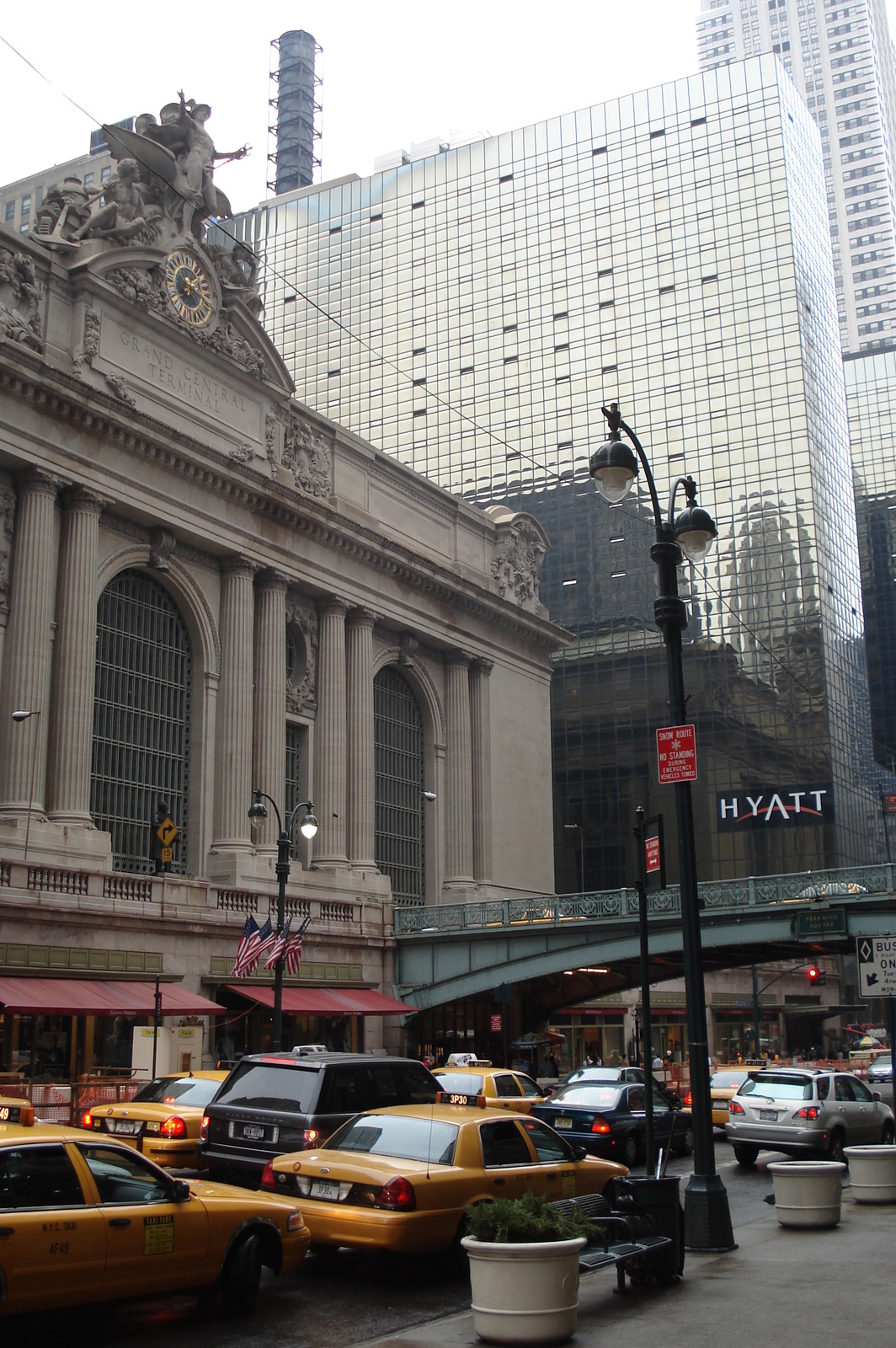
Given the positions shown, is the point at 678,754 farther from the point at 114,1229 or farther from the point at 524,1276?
the point at 114,1229

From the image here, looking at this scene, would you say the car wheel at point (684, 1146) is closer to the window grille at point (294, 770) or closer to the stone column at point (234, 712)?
the stone column at point (234, 712)

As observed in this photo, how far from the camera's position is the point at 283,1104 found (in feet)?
46.8

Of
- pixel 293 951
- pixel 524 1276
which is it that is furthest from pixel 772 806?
pixel 524 1276

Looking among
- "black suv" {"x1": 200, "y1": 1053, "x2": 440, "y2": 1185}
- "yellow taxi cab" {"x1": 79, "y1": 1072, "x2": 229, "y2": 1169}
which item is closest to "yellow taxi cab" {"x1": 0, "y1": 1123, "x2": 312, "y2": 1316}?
"black suv" {"x1": 200, "y1": 1053, "x2": 440, "y2": 1185}

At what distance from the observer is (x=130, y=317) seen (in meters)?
40.6

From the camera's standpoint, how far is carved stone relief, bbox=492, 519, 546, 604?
60719 mm

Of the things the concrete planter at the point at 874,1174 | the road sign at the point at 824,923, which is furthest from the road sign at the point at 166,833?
the concrete planter at the point at 874,1174

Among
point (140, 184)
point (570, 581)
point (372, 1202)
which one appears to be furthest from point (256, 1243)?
point (570, 581)

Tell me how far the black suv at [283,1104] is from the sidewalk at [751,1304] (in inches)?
130

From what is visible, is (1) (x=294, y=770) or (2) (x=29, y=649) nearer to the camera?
(2) (x=29, y=649)

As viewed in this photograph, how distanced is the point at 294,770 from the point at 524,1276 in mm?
38530

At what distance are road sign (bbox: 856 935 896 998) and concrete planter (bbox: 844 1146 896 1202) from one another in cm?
202

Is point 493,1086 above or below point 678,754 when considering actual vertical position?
below

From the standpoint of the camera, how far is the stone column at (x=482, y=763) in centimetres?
5594
